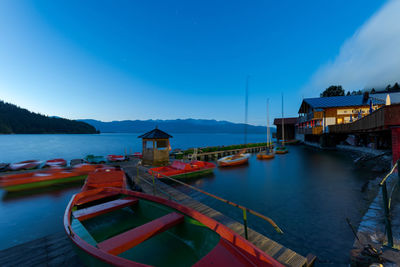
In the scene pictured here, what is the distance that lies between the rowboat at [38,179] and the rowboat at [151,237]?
10580 millimetres

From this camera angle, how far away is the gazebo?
16.7m

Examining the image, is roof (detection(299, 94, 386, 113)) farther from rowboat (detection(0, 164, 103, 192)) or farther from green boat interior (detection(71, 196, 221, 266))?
rowboat (detection(0, 164, 103, 192))

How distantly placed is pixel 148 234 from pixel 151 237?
0.12 m

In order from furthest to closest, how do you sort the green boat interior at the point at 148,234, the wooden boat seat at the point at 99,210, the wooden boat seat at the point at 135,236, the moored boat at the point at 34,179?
the moored boat at the point at 34,179 < the wooden boat seat at the point at 99,210 < the green boat interior at the point at 148,234 < the wooden boat seat at the point at 135,236

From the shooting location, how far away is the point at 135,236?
388 centimetres

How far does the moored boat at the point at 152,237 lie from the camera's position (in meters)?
3.06

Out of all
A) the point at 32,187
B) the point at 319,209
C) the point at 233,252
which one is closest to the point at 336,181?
the point at 319,209

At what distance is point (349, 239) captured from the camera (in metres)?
6.64

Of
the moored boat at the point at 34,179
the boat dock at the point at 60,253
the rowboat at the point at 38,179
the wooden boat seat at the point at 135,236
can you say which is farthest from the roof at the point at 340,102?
the moored boat at the point at 34,179

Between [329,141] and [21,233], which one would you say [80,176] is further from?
[329,141]

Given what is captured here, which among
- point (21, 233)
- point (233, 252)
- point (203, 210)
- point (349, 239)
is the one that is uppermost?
point (233, 252)

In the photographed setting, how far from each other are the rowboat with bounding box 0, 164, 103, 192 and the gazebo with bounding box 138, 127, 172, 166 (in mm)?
6113

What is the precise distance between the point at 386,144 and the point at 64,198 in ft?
137

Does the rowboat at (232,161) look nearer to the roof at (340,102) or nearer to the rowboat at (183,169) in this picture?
the rowboat at (183,169)
